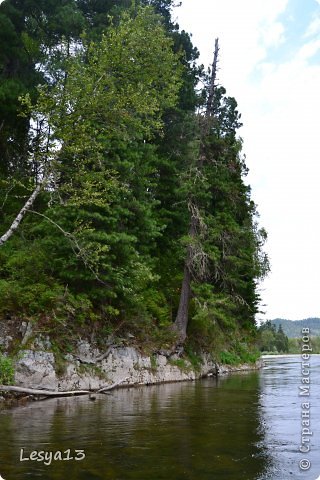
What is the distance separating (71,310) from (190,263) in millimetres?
9127

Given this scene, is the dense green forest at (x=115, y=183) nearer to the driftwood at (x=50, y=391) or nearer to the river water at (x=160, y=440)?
the driftwood at (x=50, y=391)

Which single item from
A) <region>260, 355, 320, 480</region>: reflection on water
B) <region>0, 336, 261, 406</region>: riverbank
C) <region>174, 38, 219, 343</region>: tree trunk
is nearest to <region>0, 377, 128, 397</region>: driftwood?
<region>0, 336, 261, 406</region>: riverbank

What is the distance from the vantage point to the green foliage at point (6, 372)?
44.4ft

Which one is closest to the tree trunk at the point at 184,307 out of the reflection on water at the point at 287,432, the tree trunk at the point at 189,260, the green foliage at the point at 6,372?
the tree trunk at the point at 189,260

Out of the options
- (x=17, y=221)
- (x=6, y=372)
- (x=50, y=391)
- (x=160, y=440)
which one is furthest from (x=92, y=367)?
(x=160, y=440)

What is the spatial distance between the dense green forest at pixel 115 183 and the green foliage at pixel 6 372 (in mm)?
2310

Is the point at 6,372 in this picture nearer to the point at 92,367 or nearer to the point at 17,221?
the point at 92,367

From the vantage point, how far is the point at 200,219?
24.8m

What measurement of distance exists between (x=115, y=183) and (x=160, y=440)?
397 inches

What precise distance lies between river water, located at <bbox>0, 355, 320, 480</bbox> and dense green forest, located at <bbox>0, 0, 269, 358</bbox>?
5428 mm

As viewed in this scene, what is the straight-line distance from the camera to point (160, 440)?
8.20m

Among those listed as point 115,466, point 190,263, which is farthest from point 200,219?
point 115,466

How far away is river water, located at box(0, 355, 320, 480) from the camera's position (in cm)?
639

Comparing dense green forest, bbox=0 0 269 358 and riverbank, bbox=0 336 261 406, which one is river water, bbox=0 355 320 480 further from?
dense green forest, bbox=0 0 269 358
